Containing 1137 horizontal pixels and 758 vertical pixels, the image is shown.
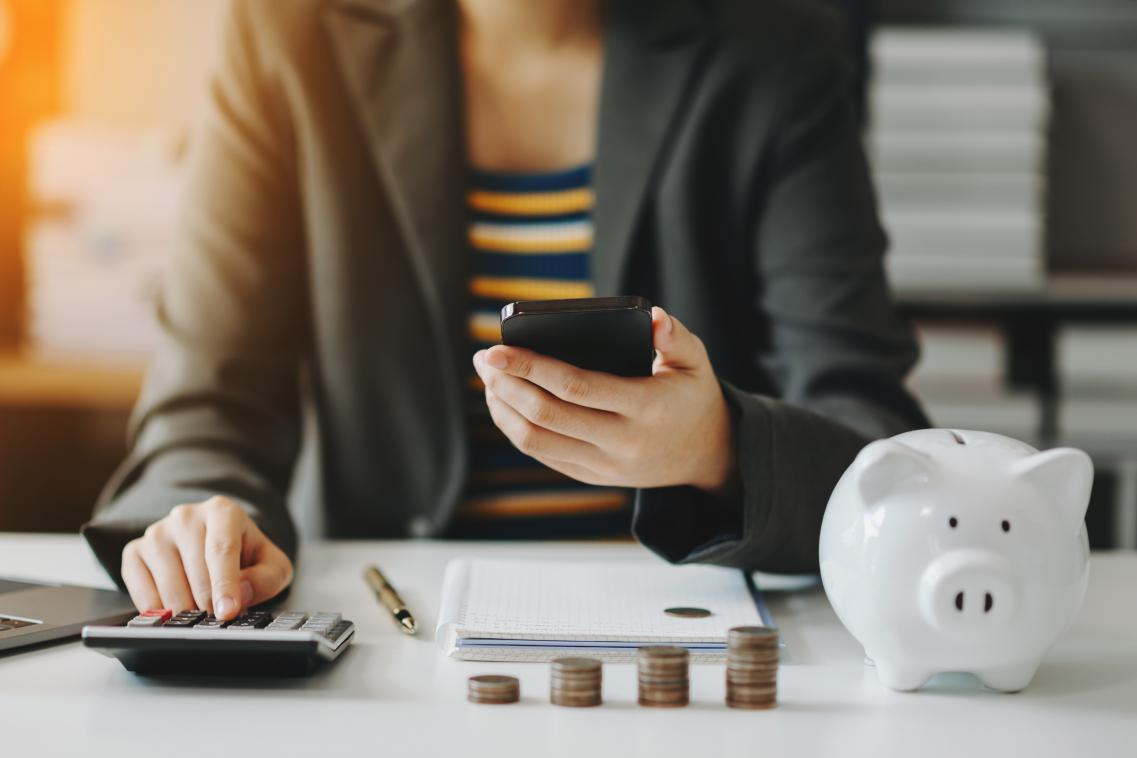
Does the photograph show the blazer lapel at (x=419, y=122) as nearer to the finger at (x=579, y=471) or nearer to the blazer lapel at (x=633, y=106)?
the blazer lapel at (x=633, y=106)

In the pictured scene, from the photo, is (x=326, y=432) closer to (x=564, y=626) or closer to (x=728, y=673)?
(x=564, y=626)

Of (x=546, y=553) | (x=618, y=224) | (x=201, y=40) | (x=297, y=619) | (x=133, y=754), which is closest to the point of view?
(x=133, y=754)

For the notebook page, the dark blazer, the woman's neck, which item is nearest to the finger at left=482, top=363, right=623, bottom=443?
the notebook page

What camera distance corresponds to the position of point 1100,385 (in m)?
1.69

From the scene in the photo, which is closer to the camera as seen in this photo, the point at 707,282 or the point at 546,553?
the point at 546,553

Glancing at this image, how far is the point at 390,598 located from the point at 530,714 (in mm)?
208

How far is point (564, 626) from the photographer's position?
623 mm

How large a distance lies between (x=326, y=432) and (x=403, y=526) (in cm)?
12

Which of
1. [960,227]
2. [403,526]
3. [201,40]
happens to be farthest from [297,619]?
[201,40]

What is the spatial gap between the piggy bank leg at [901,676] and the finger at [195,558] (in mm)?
350

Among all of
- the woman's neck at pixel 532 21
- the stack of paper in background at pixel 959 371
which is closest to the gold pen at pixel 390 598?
the woman's neck at pixel 532 21

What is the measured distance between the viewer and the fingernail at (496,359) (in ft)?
1.90

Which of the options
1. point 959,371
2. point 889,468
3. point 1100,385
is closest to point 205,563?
point 889,468

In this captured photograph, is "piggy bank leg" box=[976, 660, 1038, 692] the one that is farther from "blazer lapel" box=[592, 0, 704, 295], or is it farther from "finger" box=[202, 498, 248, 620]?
"blazer lapel" box=[592, 0, 704, 295]
